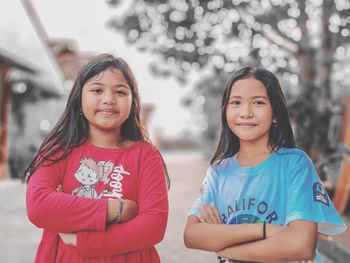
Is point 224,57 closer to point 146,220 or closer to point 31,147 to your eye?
point 146,220

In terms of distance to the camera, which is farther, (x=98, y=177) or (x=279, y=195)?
(x=98, y=177)

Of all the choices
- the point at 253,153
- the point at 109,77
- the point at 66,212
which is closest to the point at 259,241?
the point at 253,153

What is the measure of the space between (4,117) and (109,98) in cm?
983

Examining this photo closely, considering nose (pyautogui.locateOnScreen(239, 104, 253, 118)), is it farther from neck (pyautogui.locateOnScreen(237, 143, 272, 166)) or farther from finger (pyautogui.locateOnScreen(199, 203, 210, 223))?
finger (pyautogui.locateOnScreen(199, 203, 210, 223))

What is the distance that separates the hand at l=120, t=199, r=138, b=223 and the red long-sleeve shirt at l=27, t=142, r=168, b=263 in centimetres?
2

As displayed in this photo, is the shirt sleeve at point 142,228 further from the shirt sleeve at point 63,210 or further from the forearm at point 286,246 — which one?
the forearm at point 286,246

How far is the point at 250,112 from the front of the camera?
1.78 meters

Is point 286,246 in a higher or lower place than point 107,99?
lower

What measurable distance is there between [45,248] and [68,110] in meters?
0.57

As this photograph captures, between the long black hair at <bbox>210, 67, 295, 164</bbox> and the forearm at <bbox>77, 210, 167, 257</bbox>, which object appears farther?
the long black hair at <bbox>210, 67, 295, 164</bbox>

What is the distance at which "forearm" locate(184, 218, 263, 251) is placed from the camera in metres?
1.65

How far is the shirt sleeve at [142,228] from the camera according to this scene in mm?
1659

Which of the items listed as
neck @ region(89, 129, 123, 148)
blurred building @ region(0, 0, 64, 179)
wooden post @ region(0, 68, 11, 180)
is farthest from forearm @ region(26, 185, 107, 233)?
wooden post @ region(0, 68, 11, 180)

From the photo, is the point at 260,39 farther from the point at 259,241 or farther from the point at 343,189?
the point at 259,241
